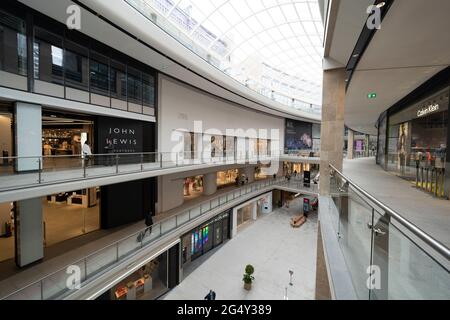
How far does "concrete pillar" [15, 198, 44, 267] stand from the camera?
7.20 m

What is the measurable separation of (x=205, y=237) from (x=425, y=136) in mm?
13714

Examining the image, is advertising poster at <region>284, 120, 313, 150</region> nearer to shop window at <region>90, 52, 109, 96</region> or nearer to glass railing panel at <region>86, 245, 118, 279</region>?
shop window at <region>90, 52, 109, 96</region>

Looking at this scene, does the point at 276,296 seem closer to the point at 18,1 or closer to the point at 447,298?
the point at 447,298

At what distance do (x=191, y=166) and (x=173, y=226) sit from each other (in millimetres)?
3430

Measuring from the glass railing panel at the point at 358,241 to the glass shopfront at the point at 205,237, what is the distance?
1074cm

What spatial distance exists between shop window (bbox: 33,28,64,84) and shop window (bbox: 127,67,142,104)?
3.17m

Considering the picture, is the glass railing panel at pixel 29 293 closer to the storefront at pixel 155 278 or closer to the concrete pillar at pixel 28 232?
the concrete pillar at pixel 28 232

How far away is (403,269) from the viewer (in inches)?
73.1

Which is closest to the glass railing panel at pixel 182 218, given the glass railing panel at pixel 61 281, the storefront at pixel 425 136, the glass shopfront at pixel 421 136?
the glass railing panel at pixel 61 281

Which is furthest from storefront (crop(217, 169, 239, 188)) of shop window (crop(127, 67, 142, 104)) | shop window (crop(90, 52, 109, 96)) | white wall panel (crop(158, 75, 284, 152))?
shop window (crop(90, 52, 109, 96))

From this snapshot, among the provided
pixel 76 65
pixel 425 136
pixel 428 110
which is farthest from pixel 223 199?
pixel 428 110

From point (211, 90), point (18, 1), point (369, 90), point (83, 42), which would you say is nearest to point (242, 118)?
point (211, 90)

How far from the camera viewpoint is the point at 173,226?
35.6 ft

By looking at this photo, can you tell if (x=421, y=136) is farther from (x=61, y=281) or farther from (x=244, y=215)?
(x=61, y=281)
